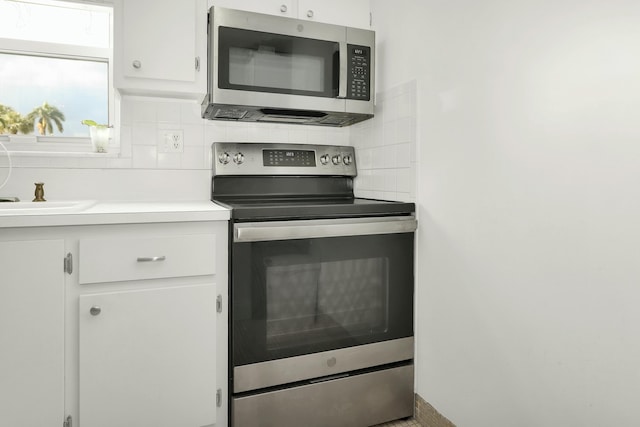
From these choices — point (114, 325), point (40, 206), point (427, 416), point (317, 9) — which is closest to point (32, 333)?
point (114, 325)

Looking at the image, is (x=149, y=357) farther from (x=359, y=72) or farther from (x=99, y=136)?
(x=359, y=72)

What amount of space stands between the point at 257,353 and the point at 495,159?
1.12 m

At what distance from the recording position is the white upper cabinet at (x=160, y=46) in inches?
70.0

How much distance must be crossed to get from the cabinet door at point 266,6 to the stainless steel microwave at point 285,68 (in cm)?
13

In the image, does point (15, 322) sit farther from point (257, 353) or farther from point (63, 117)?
point (63, 117)

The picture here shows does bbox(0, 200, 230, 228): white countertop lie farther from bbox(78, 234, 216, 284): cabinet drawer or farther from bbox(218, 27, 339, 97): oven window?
bbox(218, 27, 339, 97): oven window

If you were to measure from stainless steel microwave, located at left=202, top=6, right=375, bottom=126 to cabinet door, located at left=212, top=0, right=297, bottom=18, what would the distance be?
13cm

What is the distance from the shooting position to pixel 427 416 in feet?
5.98

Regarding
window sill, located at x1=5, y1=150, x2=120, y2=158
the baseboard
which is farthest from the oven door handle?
window sill, located at x1=5, y1=150, x2=120, y2=158

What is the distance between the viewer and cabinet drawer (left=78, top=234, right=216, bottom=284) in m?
1.45

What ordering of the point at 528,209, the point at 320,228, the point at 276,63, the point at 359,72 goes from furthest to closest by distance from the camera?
the point at 359,72, the point at 276,63, the point at 320,228, the point at 528,209

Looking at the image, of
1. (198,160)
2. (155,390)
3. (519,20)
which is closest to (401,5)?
(519,20)

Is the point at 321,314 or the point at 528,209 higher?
the point at 528,209

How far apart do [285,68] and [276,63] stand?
0.15 feet
